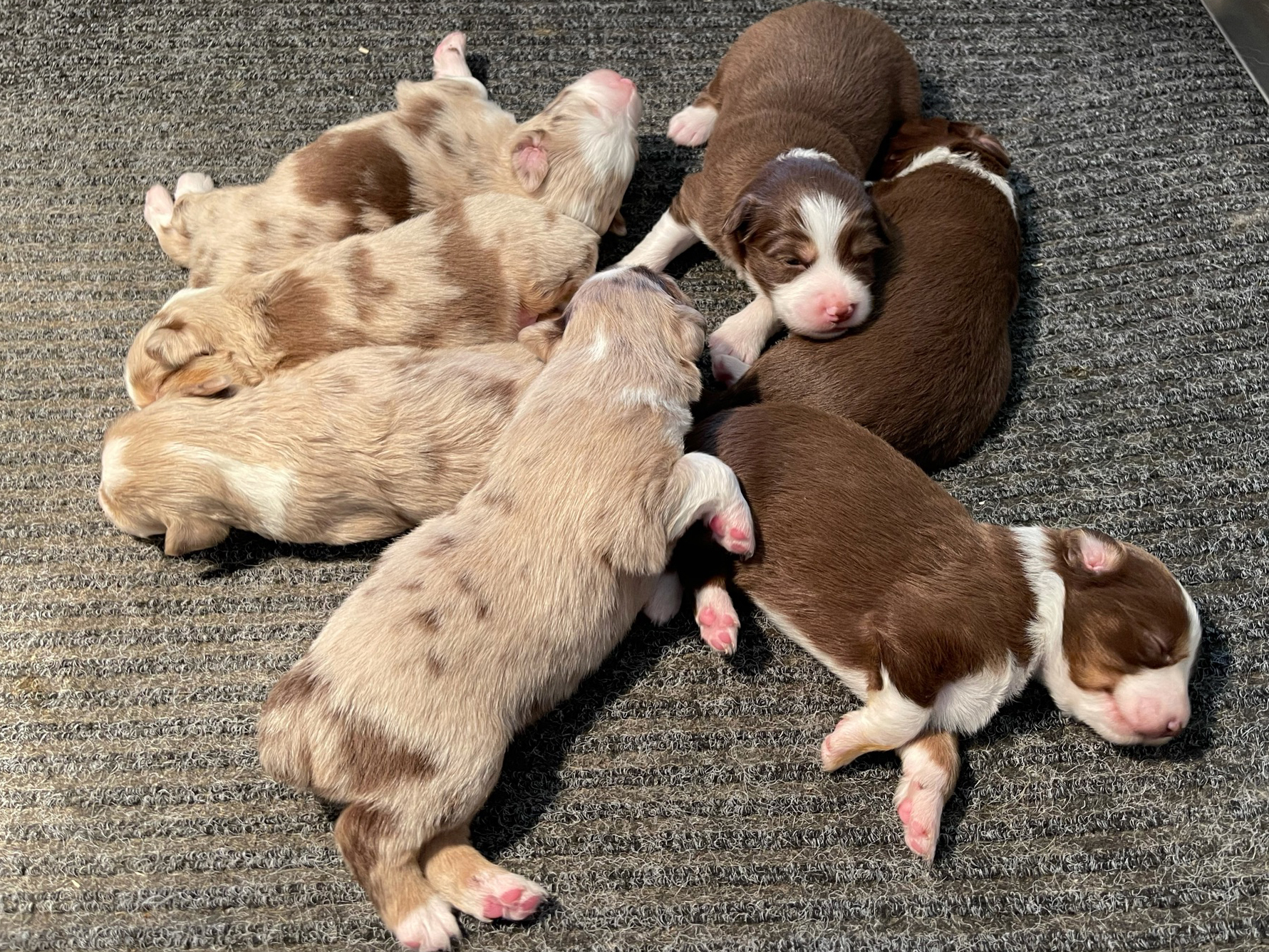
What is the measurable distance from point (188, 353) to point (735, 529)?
4.72ft

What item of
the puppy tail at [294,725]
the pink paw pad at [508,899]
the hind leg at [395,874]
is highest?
the puppy tail at [294,725]

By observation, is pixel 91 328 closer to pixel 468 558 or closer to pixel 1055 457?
pixel 468 558

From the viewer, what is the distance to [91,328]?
2875 mm

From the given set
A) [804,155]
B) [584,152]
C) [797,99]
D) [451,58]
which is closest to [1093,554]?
[804,155]

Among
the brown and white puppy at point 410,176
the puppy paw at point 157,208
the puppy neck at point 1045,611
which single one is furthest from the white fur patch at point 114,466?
the puppy neck at point 1045,611

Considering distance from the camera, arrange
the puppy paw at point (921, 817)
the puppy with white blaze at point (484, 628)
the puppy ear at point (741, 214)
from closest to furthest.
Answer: the puppy with white blaze at point (484, 628) → the puppy paw at point (921, 817) → the puppy ear at point (741, 214)

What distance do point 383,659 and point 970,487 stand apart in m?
1.60

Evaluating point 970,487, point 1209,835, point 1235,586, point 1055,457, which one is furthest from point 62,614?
point 1235,586

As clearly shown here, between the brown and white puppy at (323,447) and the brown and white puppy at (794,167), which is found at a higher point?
the brown and white puppy at (794,167)

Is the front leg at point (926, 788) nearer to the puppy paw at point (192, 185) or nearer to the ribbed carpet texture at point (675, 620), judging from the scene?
the ribbed carpet texture at point (675, 620)

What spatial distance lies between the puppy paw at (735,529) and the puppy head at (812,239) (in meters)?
0.60

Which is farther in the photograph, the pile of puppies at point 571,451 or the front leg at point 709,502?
the front leg at point 709,502

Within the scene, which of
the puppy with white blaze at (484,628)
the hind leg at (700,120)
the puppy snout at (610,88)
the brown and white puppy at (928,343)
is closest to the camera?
the puppy with white blaze at (484,628)

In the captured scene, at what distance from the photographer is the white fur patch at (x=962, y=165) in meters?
2.82
